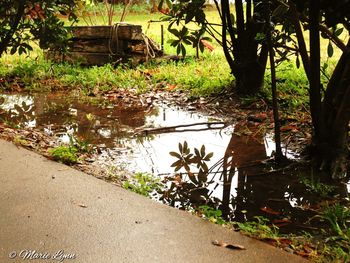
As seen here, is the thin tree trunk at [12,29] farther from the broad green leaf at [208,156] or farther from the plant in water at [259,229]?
the plant in water at [259,229]

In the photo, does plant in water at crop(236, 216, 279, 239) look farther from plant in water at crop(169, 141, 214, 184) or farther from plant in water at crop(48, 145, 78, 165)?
plant in water at crop(48, 145, 78, 165)

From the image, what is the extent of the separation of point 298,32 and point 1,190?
208 centimetres

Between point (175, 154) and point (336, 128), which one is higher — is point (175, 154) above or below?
below

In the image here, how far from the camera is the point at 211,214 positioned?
94.7 inches

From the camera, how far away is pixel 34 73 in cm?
661

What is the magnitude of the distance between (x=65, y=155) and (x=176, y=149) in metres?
0.89

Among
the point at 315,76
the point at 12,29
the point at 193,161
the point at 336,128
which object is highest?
the point at 12,29

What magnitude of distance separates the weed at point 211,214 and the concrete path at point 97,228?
8cm

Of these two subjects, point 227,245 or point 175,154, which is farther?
point 175,154

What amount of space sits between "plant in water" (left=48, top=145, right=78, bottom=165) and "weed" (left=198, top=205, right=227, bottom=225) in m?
1.02

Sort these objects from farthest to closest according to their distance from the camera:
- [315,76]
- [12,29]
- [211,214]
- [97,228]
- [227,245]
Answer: [12,29]
[315,76]
[211,214]
[97,228]
[227,245]

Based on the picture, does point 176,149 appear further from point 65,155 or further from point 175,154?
point 65,155
